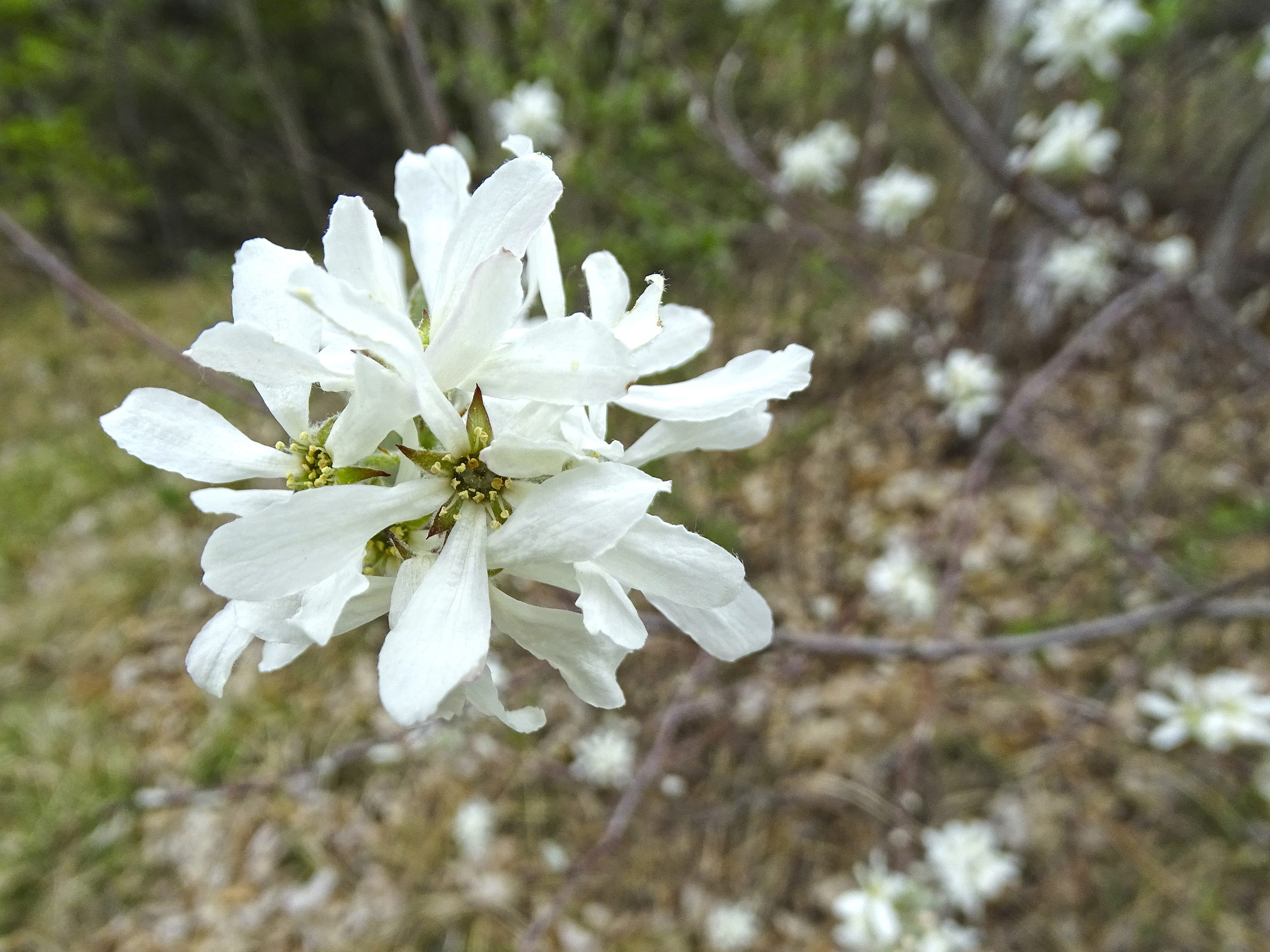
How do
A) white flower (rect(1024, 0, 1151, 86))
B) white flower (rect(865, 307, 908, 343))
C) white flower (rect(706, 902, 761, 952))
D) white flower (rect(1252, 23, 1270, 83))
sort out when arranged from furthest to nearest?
white flower (rect(865, 307, 908, 343)) < white flower (rect(706, 902, 761, 952)) < white flower (rect(1024, 0, 1151, 86)) < white flower (rect(1252, 23, 1270, 83))

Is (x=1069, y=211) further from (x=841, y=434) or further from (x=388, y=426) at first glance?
(x=388, y=426)

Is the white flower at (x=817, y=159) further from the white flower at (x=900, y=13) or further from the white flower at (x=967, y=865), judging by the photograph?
the white flower at (x=967, y=865)

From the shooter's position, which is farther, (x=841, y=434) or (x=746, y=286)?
(x=746, y=286)

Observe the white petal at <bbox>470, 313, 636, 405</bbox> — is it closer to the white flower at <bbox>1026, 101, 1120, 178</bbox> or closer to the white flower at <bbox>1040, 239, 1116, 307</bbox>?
the white flower at <bbox>1026, 101, 1120, 178</bbox>

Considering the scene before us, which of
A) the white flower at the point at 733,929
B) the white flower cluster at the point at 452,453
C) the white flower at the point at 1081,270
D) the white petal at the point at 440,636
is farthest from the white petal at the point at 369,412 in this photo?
the white flower at the point at 1081,270

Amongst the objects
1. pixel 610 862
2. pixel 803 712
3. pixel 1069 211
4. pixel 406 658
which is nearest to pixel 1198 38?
pixel 1069 211

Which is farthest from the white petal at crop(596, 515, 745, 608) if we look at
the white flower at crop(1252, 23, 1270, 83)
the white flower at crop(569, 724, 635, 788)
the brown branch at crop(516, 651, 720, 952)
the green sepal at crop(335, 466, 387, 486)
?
the white flower at crop(1252, 23, 1270, 83)
